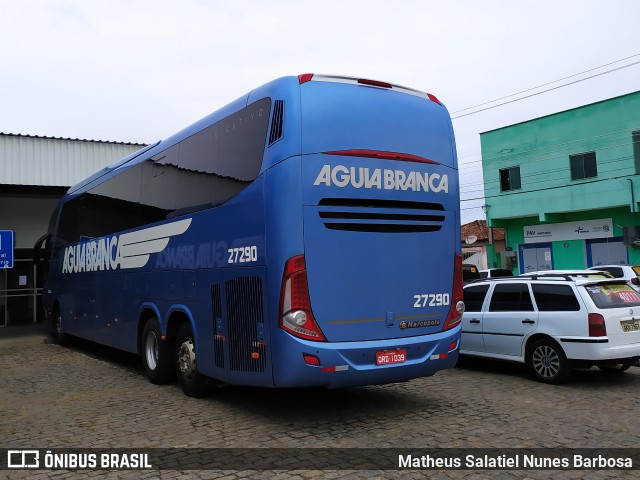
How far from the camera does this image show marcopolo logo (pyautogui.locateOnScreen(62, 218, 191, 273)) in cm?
873

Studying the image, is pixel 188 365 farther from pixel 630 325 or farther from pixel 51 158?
pixel 51 158

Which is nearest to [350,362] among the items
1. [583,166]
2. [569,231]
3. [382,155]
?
[382,155]

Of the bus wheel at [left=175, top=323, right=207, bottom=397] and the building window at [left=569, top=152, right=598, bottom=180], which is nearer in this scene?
the bus wheel at [left=175, top=323, right=207, bottom=397]

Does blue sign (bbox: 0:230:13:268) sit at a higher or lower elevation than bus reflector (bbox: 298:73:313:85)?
lower

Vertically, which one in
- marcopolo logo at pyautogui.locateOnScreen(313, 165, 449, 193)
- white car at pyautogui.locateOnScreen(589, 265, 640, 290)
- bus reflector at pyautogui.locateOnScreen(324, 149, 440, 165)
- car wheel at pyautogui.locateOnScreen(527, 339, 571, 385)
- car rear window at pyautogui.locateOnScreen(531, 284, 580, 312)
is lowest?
car wheel at pyautogui.locateOnScreen(527, 339, 571, 385)

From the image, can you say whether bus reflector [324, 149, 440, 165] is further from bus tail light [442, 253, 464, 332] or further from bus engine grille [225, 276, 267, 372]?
bus engine grille [225, 276, 267, 372]

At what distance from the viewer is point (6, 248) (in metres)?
16.0

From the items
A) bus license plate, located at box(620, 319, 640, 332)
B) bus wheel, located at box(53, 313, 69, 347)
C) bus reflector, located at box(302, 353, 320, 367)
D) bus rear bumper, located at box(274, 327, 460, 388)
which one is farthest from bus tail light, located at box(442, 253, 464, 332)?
bus wheel, located at box(53, 313, 69, 347)

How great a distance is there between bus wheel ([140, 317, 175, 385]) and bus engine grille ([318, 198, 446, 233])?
12.8ft

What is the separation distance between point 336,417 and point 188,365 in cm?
236

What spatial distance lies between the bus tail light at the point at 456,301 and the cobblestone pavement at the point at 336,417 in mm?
1071

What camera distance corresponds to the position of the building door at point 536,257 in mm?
30469

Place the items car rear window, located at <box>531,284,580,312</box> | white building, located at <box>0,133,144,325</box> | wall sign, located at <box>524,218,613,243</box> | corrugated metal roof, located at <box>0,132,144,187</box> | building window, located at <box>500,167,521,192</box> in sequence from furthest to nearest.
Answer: building window, located at <box>500,167,521,192</box> → wall sign, located at <box>524,218,613,243</box> → white building, located at <box>0,133,144,325</box> → corrugated metal roof, located at <box>0,132,144,187</box> → car rear window, located at <box>531,284,580,312</box>

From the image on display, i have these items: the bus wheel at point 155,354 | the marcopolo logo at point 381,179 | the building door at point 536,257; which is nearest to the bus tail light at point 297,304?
the marcopolo logo at point 381,179
